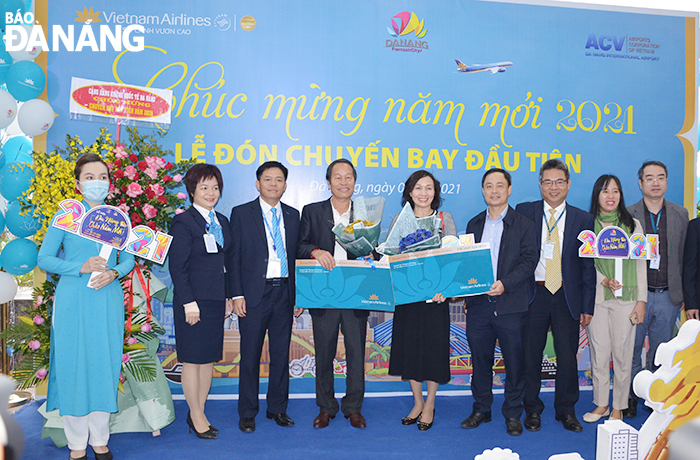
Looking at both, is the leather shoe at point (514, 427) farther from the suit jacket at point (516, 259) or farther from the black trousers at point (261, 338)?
the black trousers at point (261, 338)

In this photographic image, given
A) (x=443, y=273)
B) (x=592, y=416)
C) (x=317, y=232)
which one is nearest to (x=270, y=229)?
(x=317, y=232)

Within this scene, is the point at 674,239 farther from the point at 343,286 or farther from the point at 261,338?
the point at 261,338

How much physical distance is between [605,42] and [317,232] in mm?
3310

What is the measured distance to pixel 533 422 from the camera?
3.36 metres

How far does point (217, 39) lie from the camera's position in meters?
4.04

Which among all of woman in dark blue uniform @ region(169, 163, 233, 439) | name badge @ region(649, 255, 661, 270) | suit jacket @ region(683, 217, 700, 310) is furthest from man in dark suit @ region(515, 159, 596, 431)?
woman in dark blue uniform @ region(169, 163, 233, 439)

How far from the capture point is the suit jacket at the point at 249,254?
325 cm

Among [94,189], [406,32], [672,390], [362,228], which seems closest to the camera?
[672,390]

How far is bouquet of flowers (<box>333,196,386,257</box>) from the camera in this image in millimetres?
3059

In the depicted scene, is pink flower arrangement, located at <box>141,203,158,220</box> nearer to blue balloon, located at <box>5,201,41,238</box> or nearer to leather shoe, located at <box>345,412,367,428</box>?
blue balloon, located at <box>5,201,41,238</box>

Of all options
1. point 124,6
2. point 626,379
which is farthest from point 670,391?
point 124,6

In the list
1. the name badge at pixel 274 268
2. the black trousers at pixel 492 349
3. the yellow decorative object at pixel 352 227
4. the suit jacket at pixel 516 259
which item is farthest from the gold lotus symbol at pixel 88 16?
the black trousers at pixel 492 349

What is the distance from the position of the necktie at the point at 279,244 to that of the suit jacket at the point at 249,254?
0.07 metres

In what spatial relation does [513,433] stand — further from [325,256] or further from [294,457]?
[325,256]
